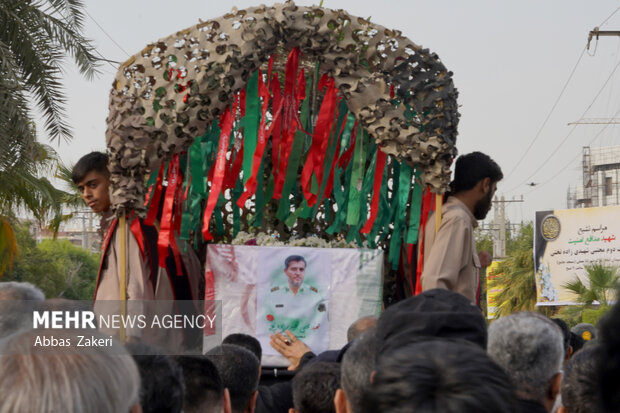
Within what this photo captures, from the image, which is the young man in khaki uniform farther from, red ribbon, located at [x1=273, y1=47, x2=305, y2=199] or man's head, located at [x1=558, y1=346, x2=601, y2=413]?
man's head, located at [x1=558, y1=346, x2=601, y2=413]

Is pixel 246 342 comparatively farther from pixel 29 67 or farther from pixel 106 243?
pixel 29 67

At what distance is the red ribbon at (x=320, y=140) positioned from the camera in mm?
5613

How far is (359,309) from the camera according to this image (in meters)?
5.49

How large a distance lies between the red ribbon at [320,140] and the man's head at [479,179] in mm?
890

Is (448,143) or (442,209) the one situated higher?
(448,143)

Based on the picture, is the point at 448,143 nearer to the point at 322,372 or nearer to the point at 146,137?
the point at 146,137

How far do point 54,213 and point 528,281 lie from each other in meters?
22.4

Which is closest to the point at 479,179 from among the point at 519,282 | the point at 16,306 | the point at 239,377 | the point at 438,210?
the point at 438,210

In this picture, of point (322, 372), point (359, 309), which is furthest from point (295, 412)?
point (359, 309)

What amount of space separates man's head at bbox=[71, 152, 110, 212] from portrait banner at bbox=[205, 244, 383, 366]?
760 mm

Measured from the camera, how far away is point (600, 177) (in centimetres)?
7156

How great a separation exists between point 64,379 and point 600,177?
7418cm

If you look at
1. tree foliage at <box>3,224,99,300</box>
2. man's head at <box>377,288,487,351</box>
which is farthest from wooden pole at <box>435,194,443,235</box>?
tree foliage at <box>3,224,99,300</box>

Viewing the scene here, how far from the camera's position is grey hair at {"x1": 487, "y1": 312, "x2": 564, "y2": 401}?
8.85 ft
